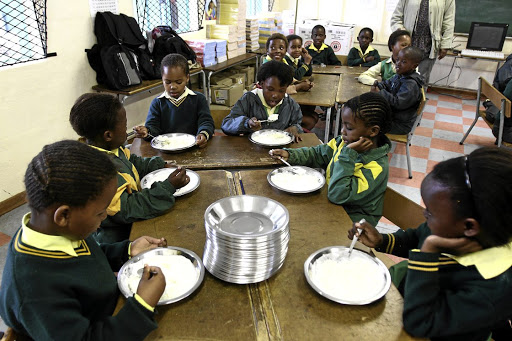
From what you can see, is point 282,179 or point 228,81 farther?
point 228,81

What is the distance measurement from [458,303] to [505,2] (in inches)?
261

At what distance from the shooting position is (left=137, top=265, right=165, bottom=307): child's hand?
0.88 m

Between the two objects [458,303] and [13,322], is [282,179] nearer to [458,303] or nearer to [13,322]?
[458,303]

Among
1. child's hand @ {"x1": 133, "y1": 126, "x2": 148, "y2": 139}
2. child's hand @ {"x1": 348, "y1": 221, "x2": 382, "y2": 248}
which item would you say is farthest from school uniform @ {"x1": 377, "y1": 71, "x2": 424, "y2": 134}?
child's hand @ {"x1": 348, "y1": 221, "x2": 382, "y2": 248}

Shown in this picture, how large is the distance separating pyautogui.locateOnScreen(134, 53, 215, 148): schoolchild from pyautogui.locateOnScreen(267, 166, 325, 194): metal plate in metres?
0.75

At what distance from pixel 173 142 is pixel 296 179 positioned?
84 centimetres

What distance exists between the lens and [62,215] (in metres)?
0.82

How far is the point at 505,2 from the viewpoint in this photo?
562 centimetres

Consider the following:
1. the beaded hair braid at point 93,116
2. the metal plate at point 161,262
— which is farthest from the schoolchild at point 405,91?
the metal plate at point 161,262

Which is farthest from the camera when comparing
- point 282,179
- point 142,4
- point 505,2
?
point 505,2

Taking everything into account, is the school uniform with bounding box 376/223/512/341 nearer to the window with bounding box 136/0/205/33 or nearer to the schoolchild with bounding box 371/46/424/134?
the schoolchild with bounding box 371/46/424/134

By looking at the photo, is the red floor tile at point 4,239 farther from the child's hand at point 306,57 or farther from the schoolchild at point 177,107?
the child's hand at point 306,57

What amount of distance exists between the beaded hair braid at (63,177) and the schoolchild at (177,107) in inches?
55.9

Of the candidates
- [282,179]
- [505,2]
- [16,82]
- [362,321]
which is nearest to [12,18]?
[16,82]
